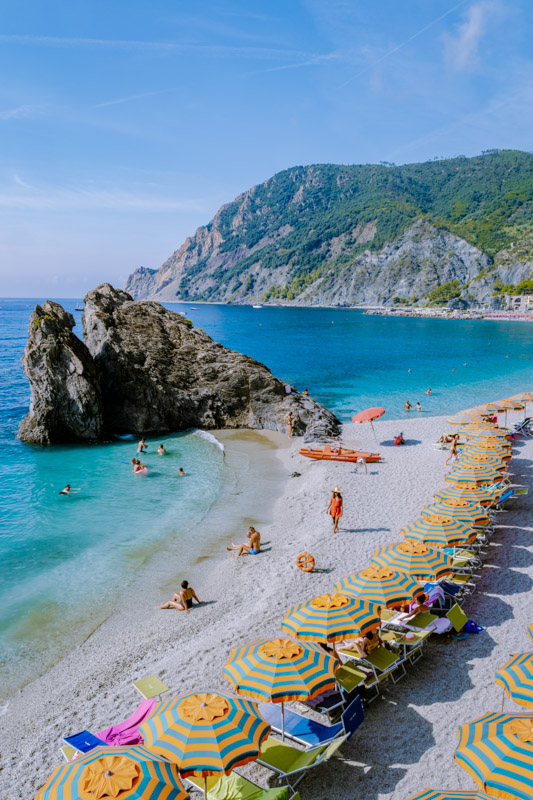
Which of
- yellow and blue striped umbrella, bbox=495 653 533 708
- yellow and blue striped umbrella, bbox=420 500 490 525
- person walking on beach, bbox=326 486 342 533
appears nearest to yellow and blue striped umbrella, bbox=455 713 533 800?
yellow and blue striped umbrella, bbox=495 653 533 708

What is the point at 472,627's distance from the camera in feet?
38.5

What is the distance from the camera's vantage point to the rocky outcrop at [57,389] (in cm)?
3247

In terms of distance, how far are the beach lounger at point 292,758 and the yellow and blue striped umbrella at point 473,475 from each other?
1186 centimetres

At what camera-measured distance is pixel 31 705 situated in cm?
1093

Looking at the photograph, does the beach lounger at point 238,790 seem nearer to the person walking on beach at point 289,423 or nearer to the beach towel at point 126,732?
the beach towel at point 126,732

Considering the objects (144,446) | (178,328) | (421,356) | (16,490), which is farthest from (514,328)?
(16,490)

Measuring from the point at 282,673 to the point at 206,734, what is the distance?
168 cm

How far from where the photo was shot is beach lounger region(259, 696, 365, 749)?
8.41m

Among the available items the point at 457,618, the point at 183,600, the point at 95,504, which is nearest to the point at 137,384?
the point at 95,504

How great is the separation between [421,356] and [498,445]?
6291 centimetres

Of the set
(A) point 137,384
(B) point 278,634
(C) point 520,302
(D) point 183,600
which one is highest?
(C) point 520,302

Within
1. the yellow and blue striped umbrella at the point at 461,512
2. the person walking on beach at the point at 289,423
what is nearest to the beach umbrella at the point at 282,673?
the yellow and blue striped umbrella at the point at 461,512

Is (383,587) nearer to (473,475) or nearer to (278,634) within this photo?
(278,634)

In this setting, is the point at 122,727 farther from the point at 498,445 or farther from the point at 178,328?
the point at 178,328
